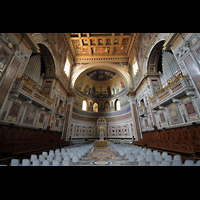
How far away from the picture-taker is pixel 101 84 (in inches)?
995

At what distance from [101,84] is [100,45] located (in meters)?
9.23

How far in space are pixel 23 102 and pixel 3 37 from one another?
483 cm

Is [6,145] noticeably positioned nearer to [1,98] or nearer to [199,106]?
[1,98]

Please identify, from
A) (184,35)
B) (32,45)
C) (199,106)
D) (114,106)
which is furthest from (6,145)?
(114,106)

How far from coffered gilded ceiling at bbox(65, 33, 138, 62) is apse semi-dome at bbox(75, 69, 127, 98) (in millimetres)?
3508

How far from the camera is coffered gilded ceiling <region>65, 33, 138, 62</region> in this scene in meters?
17.8

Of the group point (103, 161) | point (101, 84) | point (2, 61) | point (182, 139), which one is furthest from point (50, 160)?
point (101, 84)

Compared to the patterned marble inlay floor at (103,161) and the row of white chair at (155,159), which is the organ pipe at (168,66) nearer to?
the row of white chair at (155,159)

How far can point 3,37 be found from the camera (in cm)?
621

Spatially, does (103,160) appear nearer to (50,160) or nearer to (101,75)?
(50,160)

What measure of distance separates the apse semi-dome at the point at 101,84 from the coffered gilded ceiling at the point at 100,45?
3508 mm

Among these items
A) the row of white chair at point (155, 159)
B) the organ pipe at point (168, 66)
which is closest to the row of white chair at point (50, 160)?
the row of white chair at point (155, 159)

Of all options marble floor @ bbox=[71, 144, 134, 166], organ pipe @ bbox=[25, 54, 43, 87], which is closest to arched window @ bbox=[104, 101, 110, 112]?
organ pipe @ bbox=[25, 54, 43, 87]

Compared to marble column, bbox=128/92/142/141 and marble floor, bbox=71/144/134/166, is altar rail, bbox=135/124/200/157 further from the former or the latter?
marble column, bbox=128/92/142/141
